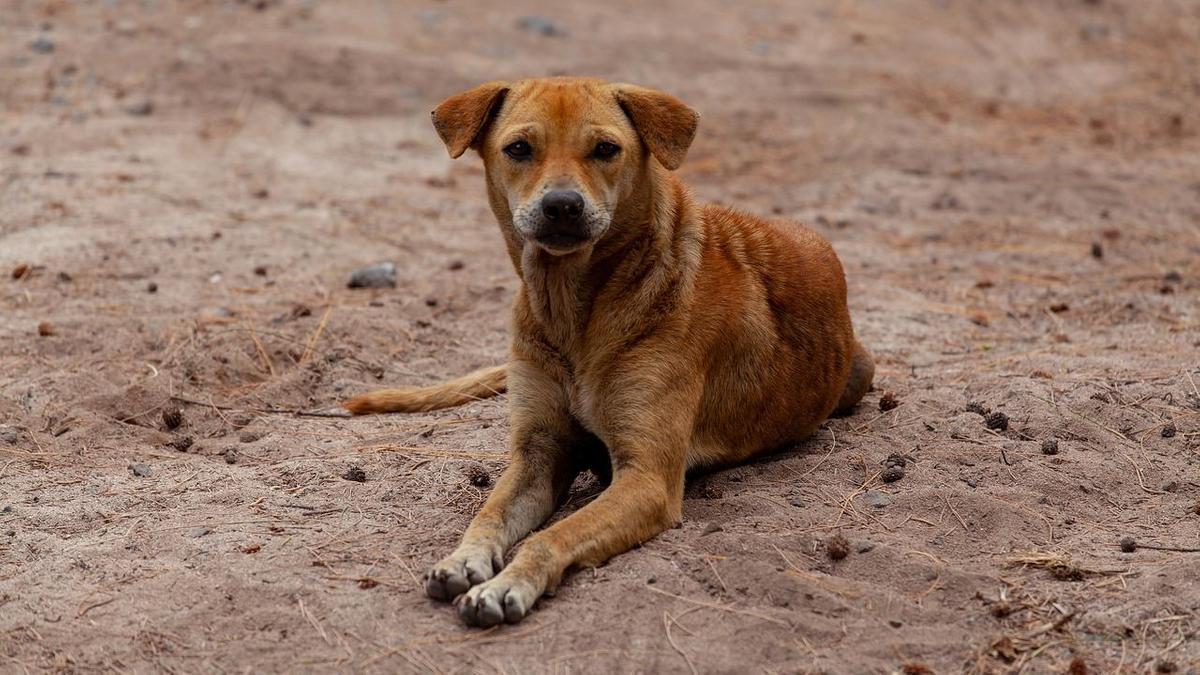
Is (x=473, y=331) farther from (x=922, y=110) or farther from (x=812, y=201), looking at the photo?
(x=922, y=110)

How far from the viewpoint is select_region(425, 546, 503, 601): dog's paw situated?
171 inches

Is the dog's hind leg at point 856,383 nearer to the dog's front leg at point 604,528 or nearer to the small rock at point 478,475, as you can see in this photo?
the dog's front leg at point 604,528

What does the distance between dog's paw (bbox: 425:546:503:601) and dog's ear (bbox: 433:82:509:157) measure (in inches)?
64.8

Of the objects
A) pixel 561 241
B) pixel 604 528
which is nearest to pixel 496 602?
pixel 604 528

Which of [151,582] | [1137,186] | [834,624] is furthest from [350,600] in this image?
[1137,186]

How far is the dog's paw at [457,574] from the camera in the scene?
4.35 meters

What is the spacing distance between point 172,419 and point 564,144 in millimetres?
2426

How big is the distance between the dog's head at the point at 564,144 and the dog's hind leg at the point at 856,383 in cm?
154

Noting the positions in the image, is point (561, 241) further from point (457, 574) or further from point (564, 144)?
point (457, 574)

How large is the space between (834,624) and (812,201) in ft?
21.9

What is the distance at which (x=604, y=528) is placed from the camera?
4.62 meters

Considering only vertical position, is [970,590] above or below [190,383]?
above

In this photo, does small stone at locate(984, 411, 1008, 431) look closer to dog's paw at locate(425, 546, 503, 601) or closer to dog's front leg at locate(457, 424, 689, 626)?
dog's front leg at locate(457, 424, 689, 626)

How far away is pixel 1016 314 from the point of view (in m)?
8.02
